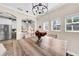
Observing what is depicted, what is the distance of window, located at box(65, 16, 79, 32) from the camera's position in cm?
168

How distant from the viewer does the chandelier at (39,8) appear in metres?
1.71

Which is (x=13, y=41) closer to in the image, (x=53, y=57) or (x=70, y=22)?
(x=53, y=57)

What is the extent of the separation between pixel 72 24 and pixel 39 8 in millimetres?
574

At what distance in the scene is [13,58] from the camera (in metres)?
1.74

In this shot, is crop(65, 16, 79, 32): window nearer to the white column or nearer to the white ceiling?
the white ceiling

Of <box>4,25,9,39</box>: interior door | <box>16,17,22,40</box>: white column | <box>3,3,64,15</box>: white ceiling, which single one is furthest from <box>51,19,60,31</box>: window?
<box>4,25,9,39</box>: interior door

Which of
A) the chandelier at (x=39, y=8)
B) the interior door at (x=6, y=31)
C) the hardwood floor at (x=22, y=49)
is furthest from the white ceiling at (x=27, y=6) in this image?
the hardwood floor at (x=22, y=49)

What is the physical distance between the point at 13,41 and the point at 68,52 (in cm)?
88

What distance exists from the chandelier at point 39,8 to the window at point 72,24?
1.25 ft

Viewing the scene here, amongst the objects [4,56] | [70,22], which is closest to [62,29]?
[70,22]

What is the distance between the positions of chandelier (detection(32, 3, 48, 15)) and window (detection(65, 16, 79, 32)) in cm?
38

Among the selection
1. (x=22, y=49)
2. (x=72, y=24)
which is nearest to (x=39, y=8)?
(x=72, y=24)

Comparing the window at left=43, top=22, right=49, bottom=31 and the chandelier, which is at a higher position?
the chandelier

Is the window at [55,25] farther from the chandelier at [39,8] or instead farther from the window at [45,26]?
the chandelier at [39,8]
